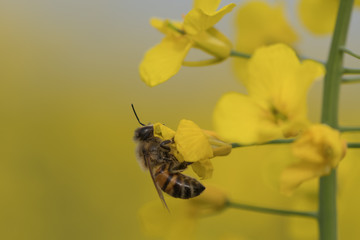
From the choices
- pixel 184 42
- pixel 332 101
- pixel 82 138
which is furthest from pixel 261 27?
pixel 82 138

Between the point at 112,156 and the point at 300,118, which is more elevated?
the point at 300,118

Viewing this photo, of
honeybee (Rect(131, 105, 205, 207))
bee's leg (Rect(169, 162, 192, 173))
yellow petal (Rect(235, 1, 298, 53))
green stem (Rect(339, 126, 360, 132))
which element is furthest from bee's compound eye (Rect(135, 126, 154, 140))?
green stem (Rect(339, 126, 360, 132))

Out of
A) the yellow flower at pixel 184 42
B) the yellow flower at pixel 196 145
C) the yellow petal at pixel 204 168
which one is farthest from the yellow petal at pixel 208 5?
the yellow petal at pixel 204 168

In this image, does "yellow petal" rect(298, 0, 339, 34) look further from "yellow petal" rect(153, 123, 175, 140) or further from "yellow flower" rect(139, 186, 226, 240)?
"yellow petal" rect(153, 123, 175, 140)

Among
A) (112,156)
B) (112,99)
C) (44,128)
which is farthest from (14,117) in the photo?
(112,99)

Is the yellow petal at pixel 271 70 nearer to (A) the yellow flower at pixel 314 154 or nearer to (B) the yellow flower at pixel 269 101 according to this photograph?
(B) the yellow flower at pixel 269 101

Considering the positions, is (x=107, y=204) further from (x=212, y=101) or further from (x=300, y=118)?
(x=300, y=118)

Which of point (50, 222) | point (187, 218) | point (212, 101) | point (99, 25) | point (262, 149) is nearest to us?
point (187, 218)
